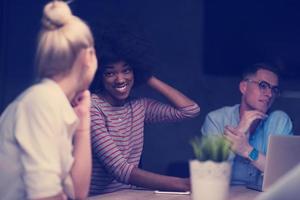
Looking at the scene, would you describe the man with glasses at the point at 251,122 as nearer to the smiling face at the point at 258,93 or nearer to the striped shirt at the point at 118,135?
the smiling face at the point at 258,93

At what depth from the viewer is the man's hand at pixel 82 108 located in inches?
74.4

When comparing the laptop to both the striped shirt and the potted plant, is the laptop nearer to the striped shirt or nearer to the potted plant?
the potted plant

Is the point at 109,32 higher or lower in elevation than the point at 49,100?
higher

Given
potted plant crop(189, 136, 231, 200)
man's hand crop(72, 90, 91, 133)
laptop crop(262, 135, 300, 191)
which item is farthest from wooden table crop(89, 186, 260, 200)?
potted plant crop(189, 136, 231, 200)

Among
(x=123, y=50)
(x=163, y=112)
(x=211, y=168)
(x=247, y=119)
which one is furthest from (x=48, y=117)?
(x=247, y=119)

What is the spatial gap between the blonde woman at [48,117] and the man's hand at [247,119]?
148 centimetres

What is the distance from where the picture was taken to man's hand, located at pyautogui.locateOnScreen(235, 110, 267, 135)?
121 inches

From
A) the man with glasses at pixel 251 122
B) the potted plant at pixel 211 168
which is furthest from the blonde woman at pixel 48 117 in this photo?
the man with glasses at pixel 251 122

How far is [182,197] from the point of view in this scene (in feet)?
7.35

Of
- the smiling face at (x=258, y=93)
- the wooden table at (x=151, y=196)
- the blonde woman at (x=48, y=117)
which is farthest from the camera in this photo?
the smiling face at (x=258, y=93)

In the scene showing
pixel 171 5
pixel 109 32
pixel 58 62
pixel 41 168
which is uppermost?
pixel 171 5

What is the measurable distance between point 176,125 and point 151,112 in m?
1.01

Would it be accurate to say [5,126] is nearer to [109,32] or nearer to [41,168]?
[41,168]

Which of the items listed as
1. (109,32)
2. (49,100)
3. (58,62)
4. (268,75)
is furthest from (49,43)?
(268,75)
